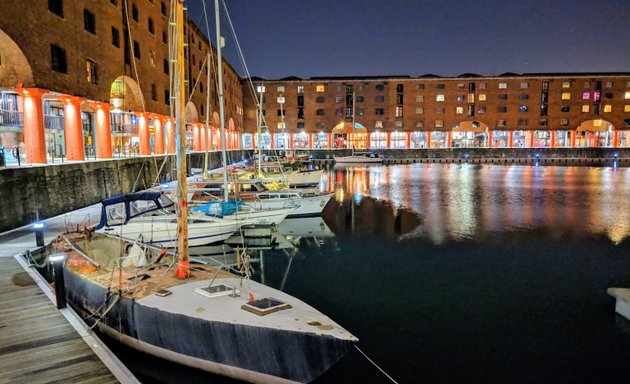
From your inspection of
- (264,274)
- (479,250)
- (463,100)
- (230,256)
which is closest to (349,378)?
(264,274)

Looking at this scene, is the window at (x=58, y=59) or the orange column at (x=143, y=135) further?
the orange column at (x=143, y=135)

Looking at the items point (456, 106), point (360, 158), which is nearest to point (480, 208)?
point (360, 158)

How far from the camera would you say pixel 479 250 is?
19.5 m

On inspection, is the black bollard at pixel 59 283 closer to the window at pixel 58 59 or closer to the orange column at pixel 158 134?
the window at pixel 58 59

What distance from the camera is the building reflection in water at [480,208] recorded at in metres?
24.1

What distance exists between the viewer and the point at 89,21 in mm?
28062

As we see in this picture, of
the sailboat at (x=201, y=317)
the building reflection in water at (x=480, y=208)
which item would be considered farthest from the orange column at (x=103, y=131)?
the sailboat at (x=201, y=317)

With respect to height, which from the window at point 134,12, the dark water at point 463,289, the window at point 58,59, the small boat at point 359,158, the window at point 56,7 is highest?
the window at point 134,12

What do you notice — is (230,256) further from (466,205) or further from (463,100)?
(463,100)

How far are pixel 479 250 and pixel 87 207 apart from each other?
1936 centimetres

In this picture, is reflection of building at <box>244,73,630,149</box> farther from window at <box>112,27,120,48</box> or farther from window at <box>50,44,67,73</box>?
window at <box>50,44,67,73</box>

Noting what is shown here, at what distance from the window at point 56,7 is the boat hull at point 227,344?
66.8 feet

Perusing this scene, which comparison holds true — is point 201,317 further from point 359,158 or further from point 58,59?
point 359,158

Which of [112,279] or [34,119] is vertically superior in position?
[34,119]
